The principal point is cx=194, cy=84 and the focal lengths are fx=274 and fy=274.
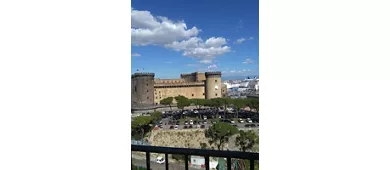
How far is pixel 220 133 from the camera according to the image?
7695 mm

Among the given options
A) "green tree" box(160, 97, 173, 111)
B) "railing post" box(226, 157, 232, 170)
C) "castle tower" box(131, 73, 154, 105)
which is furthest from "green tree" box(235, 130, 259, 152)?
"green tree" box(160, 97, 173, 111)

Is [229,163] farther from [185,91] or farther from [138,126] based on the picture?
[185,91]

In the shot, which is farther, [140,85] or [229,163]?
[140,85]

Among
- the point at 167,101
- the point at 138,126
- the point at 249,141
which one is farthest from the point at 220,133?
the point at 138,126

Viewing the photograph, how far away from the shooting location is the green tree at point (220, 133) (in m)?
6.68

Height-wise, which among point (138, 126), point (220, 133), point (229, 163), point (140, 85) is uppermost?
point (140, 85)
